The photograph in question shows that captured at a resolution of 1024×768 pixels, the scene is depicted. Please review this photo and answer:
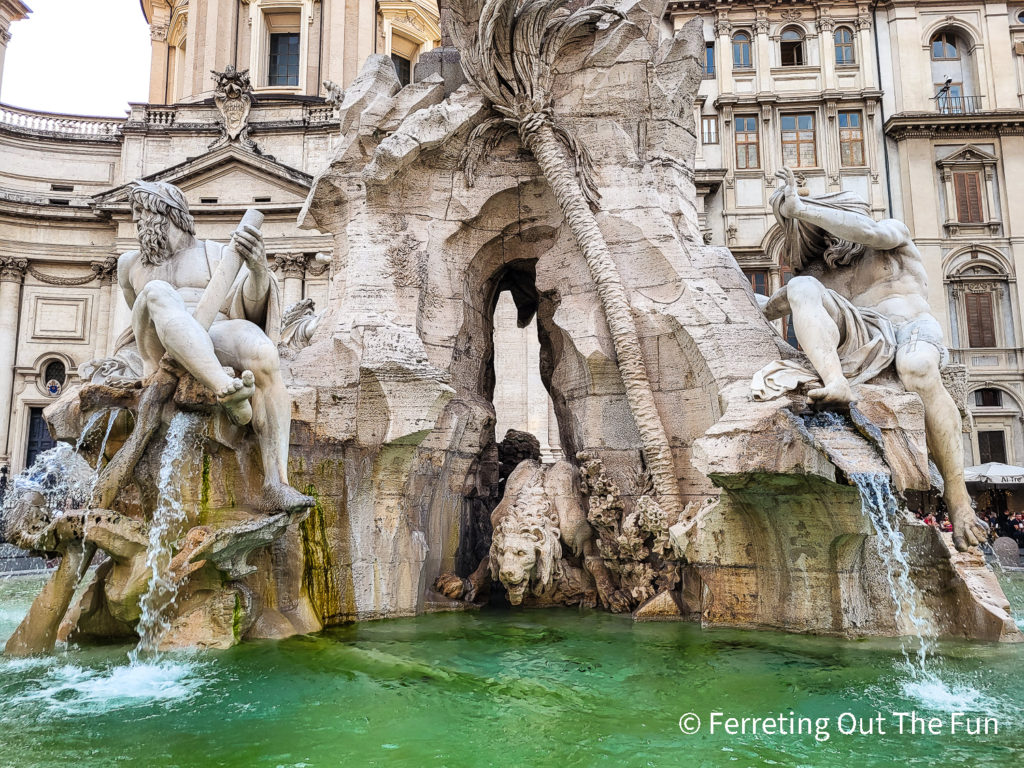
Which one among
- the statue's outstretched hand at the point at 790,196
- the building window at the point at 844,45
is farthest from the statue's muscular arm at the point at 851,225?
the building window at the point at 844,45

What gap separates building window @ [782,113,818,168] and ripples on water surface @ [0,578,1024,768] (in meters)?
24.7

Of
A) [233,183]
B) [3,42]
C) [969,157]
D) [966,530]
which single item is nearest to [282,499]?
[966,530]

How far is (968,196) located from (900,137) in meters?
3.02

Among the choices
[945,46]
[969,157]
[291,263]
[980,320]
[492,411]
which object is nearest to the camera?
[492,411]

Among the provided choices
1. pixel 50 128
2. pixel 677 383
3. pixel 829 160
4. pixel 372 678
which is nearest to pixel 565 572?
pixel 677 383

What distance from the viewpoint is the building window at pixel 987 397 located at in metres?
24.5

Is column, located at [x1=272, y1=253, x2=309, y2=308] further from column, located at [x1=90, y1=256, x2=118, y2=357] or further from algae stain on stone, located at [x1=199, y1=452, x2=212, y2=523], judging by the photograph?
algae stain on stone, located at [x1=199, y1=452, x2=212, y2=523]

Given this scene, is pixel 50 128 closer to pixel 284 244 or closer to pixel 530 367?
pixel 284 244

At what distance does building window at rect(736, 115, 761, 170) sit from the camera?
2674cm

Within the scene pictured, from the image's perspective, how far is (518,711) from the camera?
3.83m

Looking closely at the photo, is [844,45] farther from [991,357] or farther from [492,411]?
[492,411]

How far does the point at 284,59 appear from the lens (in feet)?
116

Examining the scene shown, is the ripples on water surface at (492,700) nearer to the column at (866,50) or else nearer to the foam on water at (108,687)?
the foam on water at (108,687)

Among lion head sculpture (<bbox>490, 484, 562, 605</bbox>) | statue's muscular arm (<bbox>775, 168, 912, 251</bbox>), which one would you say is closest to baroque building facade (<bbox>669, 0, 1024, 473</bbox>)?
statue's muscular arm (<bbox>775, 168, 912, 251</bbox>)
